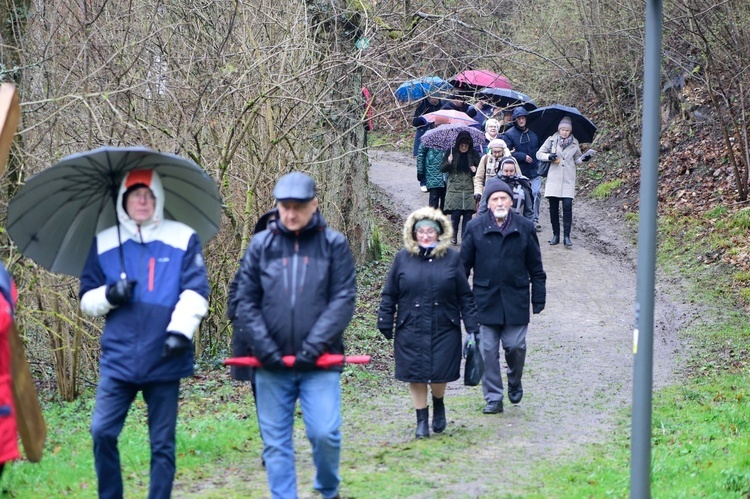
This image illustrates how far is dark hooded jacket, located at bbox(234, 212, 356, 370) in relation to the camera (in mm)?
5637

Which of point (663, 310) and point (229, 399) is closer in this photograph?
point (229, 399)

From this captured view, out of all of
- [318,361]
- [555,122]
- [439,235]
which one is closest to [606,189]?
[555,122]

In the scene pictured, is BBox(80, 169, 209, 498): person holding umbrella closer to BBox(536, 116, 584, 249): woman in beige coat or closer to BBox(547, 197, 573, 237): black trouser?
BBox(536, 116, 584, 249): woman in beige coat

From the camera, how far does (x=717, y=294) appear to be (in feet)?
48.2

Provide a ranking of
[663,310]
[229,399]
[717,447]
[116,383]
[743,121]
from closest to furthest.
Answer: [116,383] < [717,447] < [229,399] < [663,310] < [743,121]

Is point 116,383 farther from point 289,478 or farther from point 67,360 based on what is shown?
point 67,360

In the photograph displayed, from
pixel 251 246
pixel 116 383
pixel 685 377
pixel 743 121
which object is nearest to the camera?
pixel 116 383

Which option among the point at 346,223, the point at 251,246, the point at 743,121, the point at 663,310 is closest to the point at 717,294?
the point at 663,310

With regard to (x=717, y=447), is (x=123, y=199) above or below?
above

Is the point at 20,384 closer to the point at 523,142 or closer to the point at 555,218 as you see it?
the point at 523,142

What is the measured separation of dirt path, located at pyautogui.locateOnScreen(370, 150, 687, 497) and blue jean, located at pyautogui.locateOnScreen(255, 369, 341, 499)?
1405mm

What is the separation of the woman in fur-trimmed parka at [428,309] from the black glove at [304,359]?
2.67 meters

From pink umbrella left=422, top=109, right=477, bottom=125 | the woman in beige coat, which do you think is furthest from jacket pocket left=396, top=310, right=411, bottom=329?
pink umbrella left=422, top=109, right=477, bottom=125

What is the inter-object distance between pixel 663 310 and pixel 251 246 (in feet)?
32.2
